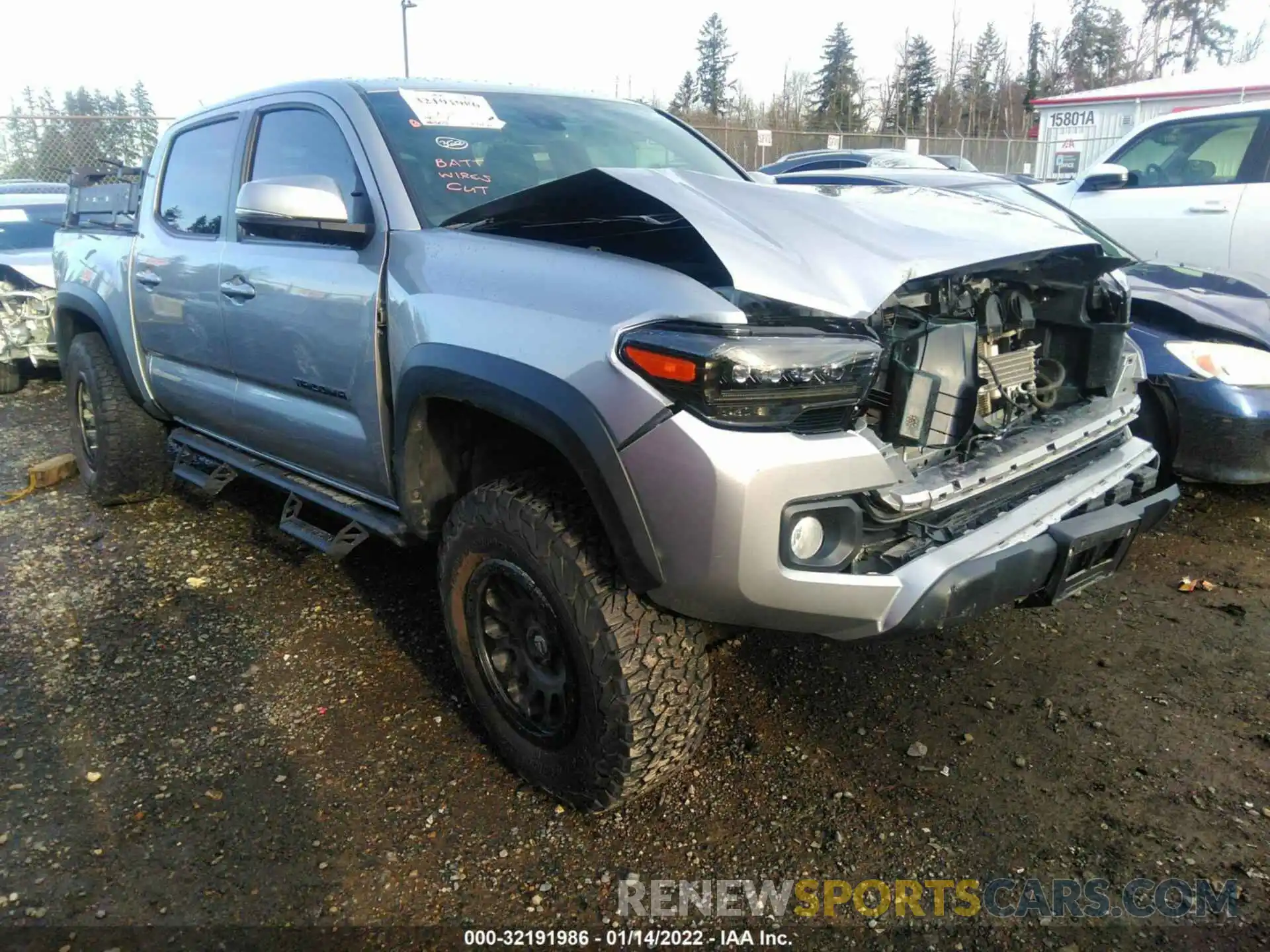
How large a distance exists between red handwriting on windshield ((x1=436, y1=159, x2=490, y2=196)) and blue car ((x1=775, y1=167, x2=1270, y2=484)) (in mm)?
1258

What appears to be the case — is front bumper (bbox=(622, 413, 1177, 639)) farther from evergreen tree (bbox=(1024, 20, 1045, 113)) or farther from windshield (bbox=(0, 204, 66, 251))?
evergreen tree (bbox=(1024, 20, 1045, 113))

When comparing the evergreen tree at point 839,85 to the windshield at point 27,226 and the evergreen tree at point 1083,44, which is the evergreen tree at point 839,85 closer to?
the evergreen tree at point 1083,44

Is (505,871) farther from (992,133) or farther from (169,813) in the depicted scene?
(992,133)

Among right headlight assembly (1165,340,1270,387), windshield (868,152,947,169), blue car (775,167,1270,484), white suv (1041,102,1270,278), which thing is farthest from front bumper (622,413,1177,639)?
windshield (868,152,947,169)

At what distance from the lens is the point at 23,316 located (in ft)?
25.7

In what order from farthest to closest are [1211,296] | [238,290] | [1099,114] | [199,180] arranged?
1. [1099,114]
2. [1211,296]
3. [199,180]
4. [238,290]

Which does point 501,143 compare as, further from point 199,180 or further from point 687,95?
point 687,95

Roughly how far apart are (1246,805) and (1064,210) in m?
1.81

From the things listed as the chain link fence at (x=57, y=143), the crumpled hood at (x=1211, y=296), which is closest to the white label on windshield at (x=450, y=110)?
the crumpled hood at (x=1211, y=296)

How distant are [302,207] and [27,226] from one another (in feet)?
24.5

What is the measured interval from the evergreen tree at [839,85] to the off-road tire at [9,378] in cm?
3922

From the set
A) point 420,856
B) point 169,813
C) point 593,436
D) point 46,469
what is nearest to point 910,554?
point 593,436

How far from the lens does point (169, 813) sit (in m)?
2.51

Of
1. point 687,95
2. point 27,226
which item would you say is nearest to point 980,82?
point 687,95
